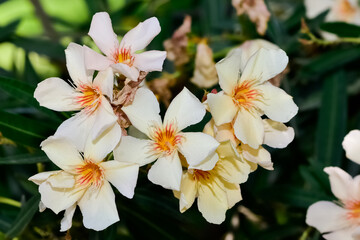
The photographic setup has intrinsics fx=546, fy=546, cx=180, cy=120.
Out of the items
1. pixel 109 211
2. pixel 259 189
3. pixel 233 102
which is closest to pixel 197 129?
pixel 233 102

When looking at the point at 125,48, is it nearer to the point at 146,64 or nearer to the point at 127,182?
the point at 146,64

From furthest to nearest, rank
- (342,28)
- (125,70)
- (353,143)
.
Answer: (342,28) < (353,143) < (125,70)

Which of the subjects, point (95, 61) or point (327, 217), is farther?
point (327, 217)

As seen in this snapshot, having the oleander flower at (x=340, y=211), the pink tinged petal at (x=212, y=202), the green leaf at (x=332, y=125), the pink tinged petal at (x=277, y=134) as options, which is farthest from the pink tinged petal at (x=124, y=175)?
the green leaf at (x=332, y=125)

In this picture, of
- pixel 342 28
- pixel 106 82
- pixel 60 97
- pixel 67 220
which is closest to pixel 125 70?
pixel 106 82

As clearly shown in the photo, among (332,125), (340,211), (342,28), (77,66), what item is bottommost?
(332,125)

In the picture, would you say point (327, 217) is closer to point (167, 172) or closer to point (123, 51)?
point (167, 172)

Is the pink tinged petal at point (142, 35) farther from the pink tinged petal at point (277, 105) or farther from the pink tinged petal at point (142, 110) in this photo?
the pink tinged petal at point (277, 105)

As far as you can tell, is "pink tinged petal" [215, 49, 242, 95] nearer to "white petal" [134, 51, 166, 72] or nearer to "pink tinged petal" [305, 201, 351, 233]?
"white petal" [134, 51, 166, 72]
